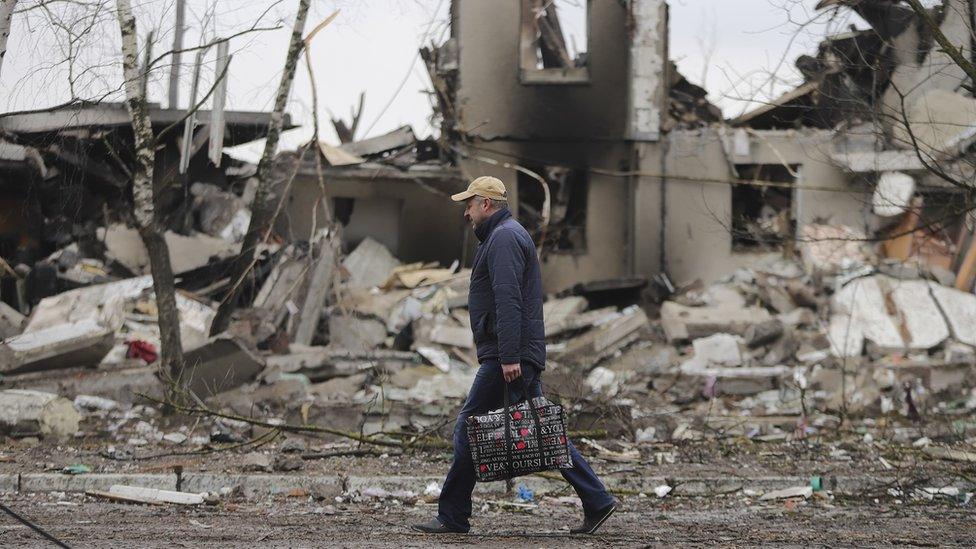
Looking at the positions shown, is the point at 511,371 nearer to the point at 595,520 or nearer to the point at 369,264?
the point at 595,520

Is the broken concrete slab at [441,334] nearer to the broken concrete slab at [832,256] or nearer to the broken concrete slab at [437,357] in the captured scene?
the broken concrete slab at [437,357]

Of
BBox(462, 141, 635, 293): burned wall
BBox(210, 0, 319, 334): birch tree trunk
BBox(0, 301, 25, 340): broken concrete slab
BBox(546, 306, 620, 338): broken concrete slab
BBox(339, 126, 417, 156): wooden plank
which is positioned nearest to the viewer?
BBox(210, 0, 319, 334): birch tree trunk

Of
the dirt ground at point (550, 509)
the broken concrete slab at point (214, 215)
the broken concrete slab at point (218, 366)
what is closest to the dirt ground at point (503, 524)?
the dirt ground at point (550, 509)

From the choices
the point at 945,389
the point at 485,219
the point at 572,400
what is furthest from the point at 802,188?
the point at 485,219

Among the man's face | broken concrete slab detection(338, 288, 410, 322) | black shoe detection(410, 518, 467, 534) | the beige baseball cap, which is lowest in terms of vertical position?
broken concrete slab detection(338, 288, 410, 322)

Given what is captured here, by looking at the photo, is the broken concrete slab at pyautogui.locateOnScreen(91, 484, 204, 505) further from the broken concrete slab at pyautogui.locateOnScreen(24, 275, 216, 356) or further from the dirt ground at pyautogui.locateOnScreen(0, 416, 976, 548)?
the broken concrete slab at pyautogui.locateOnScreen(24, 275, 216, 356)

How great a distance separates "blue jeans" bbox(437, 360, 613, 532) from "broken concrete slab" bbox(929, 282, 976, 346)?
1199 centimetres

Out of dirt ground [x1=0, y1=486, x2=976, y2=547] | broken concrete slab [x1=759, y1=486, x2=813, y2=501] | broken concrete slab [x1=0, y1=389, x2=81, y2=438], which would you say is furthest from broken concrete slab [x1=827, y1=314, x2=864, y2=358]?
broken concrete slab [x1=0, y1=389, x2=81, y2=438]

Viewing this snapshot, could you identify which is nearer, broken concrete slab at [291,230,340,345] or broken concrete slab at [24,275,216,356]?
broken concrete slab at [24,275,216,356]

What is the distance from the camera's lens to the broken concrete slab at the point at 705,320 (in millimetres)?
16000

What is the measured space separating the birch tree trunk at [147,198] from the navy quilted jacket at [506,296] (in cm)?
455

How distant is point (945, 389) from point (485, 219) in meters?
9.88

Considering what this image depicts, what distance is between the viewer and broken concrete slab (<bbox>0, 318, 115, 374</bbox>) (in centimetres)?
1071

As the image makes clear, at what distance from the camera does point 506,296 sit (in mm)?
5199
